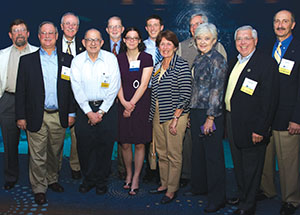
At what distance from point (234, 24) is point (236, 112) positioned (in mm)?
4142

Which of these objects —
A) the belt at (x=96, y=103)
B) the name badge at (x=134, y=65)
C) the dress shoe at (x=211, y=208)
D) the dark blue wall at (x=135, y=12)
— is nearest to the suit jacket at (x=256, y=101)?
the dress shoe at (x=211, y=208)

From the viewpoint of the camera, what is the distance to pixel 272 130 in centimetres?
292

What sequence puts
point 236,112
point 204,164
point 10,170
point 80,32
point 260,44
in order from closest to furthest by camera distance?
1. point 236,112
2. point 204,164
3. point 10,170
4. point 260,44
5. point 80,32

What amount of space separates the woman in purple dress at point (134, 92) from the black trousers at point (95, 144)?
0.11m

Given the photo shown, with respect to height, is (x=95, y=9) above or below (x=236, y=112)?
above

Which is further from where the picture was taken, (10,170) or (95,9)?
(95,9)

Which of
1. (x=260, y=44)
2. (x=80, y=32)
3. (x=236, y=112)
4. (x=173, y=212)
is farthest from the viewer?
(x=80, y=32)

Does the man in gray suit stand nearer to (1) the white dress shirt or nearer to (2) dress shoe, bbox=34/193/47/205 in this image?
(1) the white dress shirt

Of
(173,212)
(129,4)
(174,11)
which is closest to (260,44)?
(174,11)

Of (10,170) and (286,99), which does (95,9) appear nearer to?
(10,170)

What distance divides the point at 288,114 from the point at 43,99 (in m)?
2.25

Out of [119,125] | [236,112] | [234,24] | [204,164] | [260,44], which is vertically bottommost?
[204,164]

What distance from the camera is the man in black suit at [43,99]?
3004 mm

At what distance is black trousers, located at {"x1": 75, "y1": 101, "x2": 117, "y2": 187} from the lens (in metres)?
3.22
